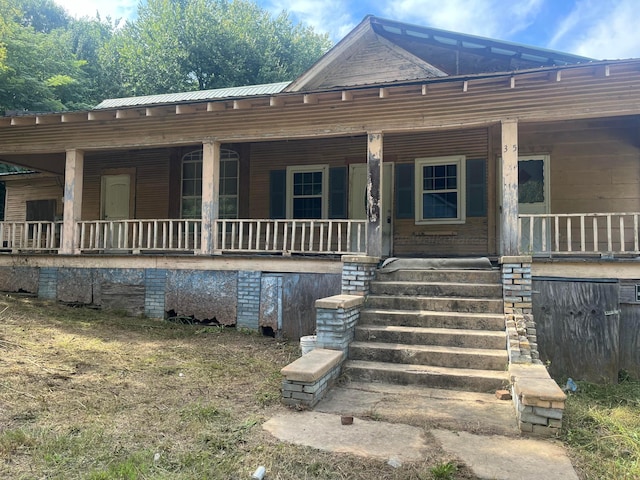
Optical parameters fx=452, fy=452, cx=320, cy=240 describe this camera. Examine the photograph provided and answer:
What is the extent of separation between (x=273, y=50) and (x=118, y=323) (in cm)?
2387

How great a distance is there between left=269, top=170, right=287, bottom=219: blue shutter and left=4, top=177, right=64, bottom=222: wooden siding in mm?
7370

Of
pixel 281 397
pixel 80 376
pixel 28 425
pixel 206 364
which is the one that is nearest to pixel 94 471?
pixel 28 425

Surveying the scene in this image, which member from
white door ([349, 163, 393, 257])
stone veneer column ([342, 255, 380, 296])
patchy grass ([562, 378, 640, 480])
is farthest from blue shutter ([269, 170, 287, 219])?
patchy grass ([562, 378, 640, 480])

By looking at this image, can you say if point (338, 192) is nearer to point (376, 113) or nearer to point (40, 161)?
point (376, 113)

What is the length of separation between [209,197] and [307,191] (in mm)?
2705

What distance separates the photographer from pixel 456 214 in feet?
31.7

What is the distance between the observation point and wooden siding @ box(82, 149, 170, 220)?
1175 cm

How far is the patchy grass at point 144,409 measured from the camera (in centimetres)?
313

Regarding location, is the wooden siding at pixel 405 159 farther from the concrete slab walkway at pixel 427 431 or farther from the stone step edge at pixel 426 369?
the concrete slab walkway at pixel 427 431

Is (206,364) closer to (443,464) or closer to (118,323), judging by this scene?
(118,323)

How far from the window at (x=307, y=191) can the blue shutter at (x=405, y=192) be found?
167 centimetres

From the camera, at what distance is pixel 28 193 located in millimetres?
14617

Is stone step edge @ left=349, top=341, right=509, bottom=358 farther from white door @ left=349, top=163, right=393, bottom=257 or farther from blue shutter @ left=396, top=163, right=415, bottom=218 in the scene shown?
blue shutter @ left=396, top=163, right=415, bottom=218

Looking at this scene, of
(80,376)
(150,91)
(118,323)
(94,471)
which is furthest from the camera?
(150,91)
